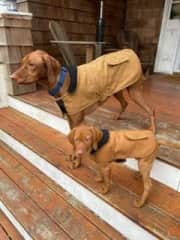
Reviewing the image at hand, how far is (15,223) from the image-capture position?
1139 mm

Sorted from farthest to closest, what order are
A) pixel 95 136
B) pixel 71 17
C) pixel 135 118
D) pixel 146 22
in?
Answer: pixel 146 22 → pixel 71 17 → pixel 135 118 → pixel 95 136

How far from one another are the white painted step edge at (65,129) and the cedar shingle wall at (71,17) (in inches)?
37.6

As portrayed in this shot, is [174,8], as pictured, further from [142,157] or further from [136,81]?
[142,157]

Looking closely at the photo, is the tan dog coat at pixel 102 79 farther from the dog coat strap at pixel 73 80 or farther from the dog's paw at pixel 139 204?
the dog's paw at pixel 139 204

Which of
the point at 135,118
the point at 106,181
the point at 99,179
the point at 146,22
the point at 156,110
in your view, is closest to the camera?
the point at 106,181

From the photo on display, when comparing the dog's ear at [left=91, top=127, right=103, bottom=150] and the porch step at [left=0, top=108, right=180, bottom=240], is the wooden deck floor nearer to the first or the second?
the porch step at [left=0, top=108, right=180, bottom=240]

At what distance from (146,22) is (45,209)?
3.68 meters

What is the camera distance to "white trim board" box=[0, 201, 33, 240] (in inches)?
41.6

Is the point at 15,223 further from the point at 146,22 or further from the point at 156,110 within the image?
the point at 146,22

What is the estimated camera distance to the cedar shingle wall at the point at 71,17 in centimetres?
252

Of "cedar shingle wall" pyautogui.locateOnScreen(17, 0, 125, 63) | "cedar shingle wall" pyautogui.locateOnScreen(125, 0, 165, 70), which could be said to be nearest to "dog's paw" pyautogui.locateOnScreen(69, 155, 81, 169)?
"cedar shingle wall" pyautogui.locateOnScreen(17, 0, 125, 63)

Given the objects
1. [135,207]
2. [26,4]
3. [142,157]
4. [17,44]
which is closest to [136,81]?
[142,157]

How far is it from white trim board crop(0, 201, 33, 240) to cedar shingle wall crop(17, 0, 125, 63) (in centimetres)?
211

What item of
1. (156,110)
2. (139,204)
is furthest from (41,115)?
(139,204)
